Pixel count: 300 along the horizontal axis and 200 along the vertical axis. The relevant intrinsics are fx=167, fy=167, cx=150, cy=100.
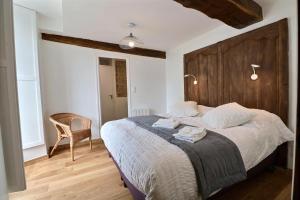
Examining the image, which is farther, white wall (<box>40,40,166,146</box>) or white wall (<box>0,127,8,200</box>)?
white wall (<box>40,40,166,146</box>)

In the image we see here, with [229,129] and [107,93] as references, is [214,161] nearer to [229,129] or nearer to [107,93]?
[229,129]

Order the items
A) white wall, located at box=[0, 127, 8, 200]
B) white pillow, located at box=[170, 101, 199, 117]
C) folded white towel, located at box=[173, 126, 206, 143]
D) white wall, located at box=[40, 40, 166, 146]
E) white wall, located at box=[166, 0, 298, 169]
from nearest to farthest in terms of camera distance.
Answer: white wall, located at box=[0, 127, 8, 200], folded white towel, located at box=[173, 126, 206, 143], white wall, located at box=[166, 0, 298, 169], white pillow, located at box=[170, 101, 199, 117], white wall, located at box=[40, 40, 166, 146]

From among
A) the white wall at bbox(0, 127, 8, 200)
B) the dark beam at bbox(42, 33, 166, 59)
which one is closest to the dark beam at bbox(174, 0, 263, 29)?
the white wall at bbox(0, 127, 8, 200)

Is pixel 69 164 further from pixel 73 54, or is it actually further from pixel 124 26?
pixel 124 26

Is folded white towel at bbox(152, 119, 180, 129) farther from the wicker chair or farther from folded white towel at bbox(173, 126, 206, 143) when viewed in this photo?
the wicker chair

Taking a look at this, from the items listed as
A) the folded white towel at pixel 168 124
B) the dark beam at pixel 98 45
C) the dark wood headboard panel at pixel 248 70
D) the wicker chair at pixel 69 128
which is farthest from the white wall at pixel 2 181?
the dark beam at pixel 98 45

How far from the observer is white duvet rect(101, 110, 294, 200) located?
1179 millimetres

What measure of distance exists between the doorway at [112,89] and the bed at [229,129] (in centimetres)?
243

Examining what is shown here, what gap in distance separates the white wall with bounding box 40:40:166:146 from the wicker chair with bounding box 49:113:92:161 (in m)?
0.15

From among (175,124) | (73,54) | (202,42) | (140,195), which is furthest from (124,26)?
(140,195)

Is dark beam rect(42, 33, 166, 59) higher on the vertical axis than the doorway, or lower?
higher

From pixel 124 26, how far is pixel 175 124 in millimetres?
1848

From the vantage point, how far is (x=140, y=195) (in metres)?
1.36

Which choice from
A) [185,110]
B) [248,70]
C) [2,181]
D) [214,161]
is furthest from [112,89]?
[2,181]
